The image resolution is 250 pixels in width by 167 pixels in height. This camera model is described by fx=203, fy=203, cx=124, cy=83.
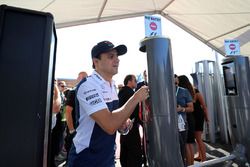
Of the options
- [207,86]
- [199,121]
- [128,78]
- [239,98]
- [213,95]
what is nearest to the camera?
[128,78]

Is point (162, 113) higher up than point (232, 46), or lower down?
lower down

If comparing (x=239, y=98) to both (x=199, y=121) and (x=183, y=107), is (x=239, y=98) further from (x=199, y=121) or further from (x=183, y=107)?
(x=183, y=107)

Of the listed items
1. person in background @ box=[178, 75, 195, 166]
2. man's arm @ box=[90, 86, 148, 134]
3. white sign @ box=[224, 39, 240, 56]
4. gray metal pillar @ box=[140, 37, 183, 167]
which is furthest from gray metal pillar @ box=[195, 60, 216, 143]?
man's arm @ box=[90, 86, 148, 134]

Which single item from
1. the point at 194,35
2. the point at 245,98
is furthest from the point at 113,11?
the point at 245,98

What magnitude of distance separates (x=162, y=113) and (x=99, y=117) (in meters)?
0.83

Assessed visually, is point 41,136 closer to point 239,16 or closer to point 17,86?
point 17,86

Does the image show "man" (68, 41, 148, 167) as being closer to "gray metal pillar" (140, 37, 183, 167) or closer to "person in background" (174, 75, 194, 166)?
"gray metal pillar" (140, 37, 183, 167)

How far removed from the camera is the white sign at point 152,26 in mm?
1985

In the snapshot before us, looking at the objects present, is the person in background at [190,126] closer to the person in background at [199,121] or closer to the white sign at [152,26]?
the person in background at [199,121]

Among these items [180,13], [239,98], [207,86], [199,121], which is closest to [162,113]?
[239,98]

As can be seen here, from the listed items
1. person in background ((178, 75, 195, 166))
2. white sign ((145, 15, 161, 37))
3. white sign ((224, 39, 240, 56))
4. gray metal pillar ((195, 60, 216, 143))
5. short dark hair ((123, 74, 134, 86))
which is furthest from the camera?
gray metal pillar ((195, 60, 216, 143))

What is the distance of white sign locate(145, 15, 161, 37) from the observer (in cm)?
199

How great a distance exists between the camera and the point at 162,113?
1812 millimetres

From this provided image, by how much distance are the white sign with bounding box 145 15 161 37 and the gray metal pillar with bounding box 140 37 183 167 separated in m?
0.18
